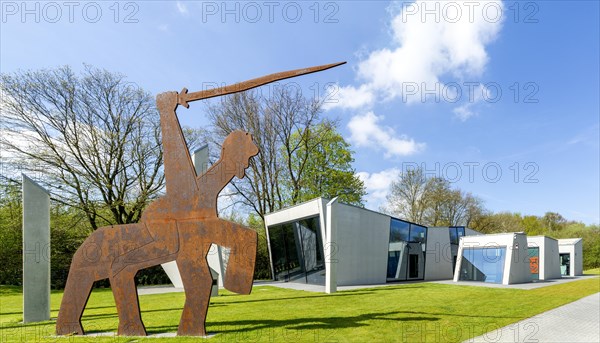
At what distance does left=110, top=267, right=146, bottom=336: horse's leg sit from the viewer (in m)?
7.77

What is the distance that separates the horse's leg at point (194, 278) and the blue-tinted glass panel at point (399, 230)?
17191 millimetres

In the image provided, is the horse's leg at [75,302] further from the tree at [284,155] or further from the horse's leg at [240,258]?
the tree at [284,155]

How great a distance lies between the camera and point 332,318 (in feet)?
31.4

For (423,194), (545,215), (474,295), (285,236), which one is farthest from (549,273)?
(545,215)

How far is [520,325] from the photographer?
903 centimetres

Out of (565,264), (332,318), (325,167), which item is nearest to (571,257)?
(565,264)

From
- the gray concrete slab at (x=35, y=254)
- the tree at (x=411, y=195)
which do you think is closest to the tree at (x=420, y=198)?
the tree at (x=411, y=195)

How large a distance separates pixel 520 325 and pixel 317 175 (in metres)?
21.7

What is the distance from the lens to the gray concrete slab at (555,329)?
7734 millimetres

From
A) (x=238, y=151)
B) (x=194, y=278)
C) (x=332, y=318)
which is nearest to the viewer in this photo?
(x=194, y=278)

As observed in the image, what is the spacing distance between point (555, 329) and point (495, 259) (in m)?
14.2

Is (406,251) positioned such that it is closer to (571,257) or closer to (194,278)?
(194,278)

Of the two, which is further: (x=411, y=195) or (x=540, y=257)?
(x=411, y=195)

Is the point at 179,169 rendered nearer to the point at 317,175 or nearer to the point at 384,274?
the point at 384,274
